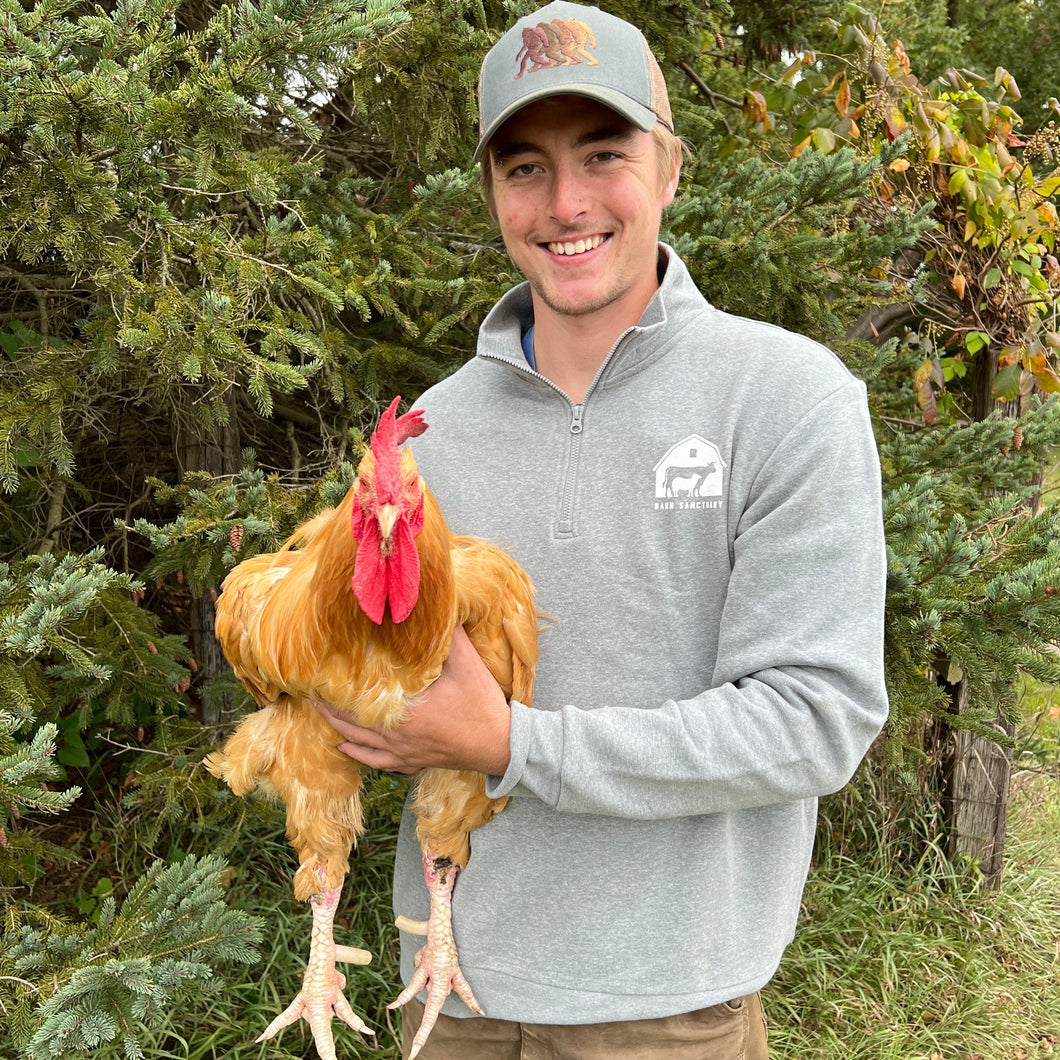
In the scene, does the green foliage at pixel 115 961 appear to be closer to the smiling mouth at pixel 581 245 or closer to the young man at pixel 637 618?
the young man at pixel 637 618

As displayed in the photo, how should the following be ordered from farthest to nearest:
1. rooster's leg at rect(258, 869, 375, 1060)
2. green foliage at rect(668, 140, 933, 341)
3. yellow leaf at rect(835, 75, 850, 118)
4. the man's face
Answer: yellow leaf at rect(835, 75, 850, 118) < green foliage at rect(668, 140, 933, 341) < rooster's leg at rect(258, 869, 375, 1060) < the man's face

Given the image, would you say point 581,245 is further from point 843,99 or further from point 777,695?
point 843,99

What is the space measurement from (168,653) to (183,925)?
1.36 m

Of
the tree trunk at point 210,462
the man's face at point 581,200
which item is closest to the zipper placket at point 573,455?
the man's face at point 581,200

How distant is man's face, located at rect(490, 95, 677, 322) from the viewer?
231 centimetres

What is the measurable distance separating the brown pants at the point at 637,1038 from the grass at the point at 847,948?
Answer: 131cm

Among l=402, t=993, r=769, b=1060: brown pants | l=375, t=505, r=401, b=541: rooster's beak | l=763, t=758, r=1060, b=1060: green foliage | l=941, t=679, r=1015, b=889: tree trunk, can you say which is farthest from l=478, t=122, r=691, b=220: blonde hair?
l=941, t=679, r=1015, b=889: tree trunk

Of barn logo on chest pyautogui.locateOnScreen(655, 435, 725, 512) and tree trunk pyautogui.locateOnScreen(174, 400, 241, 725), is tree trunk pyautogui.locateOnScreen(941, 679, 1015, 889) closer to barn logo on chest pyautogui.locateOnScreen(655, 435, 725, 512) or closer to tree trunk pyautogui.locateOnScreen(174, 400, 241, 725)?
barn logo on chest pyautogui.locateOnScreen(655, 435, 725, 512)

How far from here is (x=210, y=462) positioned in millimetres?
4363

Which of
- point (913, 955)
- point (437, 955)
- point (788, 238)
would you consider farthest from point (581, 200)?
point (913, 955)

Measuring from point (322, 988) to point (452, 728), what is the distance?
117 centimetres

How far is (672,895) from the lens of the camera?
85.6 inches

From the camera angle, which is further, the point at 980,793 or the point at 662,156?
the point at 980,793

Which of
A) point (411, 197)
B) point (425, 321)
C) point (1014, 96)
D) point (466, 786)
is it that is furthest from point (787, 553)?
point (1014, 96)
